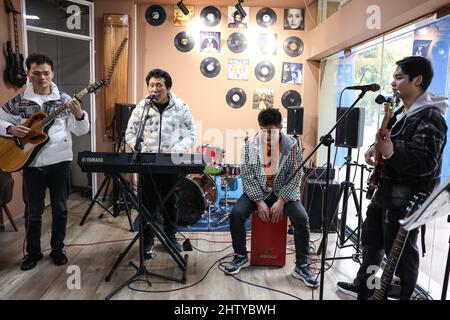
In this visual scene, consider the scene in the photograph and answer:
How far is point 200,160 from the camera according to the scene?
2.32 m

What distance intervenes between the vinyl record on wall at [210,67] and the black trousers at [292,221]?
8.70 ft

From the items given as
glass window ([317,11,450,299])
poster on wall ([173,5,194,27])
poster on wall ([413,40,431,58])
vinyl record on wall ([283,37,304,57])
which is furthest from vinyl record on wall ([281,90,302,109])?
poster on wall ([413,40,431,58])

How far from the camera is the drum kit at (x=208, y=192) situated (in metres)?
3.53

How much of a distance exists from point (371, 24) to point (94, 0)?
350cm

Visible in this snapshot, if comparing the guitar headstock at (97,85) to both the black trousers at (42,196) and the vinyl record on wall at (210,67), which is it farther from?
the vinyl record on wall at (210,67)

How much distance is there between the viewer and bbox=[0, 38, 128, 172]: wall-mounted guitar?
2512mm

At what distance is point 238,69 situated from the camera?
5.03m

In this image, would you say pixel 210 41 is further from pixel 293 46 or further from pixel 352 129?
pixel 352 129

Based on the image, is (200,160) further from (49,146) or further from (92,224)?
(92,224)

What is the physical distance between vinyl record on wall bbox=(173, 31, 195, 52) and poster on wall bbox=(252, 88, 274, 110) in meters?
1.13

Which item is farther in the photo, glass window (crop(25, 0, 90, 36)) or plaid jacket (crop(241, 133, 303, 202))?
glass window (crop(25, 0, 90, 36))

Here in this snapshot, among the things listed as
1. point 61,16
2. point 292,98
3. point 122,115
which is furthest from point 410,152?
point 61,16

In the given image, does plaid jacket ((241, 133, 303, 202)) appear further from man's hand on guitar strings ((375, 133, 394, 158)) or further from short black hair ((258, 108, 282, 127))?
man's hand on guitar strings ((375, 133, 394, 158))
